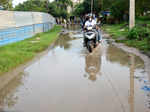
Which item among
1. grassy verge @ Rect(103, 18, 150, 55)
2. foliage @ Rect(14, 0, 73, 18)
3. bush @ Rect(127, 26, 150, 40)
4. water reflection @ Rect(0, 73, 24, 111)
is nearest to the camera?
water reflection @ Rect(0, 73, 24, 111)

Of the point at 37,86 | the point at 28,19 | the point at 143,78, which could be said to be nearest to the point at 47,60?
the point at 37,86

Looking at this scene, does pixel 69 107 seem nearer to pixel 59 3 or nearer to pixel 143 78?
pixel 143 78

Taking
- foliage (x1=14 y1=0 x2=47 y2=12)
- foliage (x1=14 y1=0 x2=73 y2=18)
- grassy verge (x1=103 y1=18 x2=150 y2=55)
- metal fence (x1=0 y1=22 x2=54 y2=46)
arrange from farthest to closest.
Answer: foliage (x1=14 y1=0 x2=73 y2=18) → foliage (x1=14 y1=0 x2=47 y2=12) → metal fence (x1=0 y1=22 x2=54 y2=46) → grassy verge (x1=103 y1=18 x2=150 y2=55)

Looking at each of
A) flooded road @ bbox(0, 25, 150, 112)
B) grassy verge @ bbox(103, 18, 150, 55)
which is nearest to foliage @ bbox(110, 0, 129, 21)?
grassy verge @ bbox(103, 18, 150, 55)

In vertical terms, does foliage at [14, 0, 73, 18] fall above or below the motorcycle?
above

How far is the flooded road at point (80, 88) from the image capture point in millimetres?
4777

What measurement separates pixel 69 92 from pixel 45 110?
115 cm

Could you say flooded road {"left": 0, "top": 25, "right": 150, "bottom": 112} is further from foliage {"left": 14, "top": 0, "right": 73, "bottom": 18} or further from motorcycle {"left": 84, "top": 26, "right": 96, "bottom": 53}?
foliage {"left": 14, "top": 0, "right": 73, "bottom": 18}

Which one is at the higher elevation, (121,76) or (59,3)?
(59,3)

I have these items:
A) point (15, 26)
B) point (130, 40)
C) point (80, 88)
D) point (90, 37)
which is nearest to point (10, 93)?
point (80, 88)

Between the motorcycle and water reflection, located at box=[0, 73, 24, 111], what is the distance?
4958mm

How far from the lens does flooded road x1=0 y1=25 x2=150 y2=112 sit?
188 inches

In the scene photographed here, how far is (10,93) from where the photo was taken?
5.81 metres

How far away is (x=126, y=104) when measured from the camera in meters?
4.79
